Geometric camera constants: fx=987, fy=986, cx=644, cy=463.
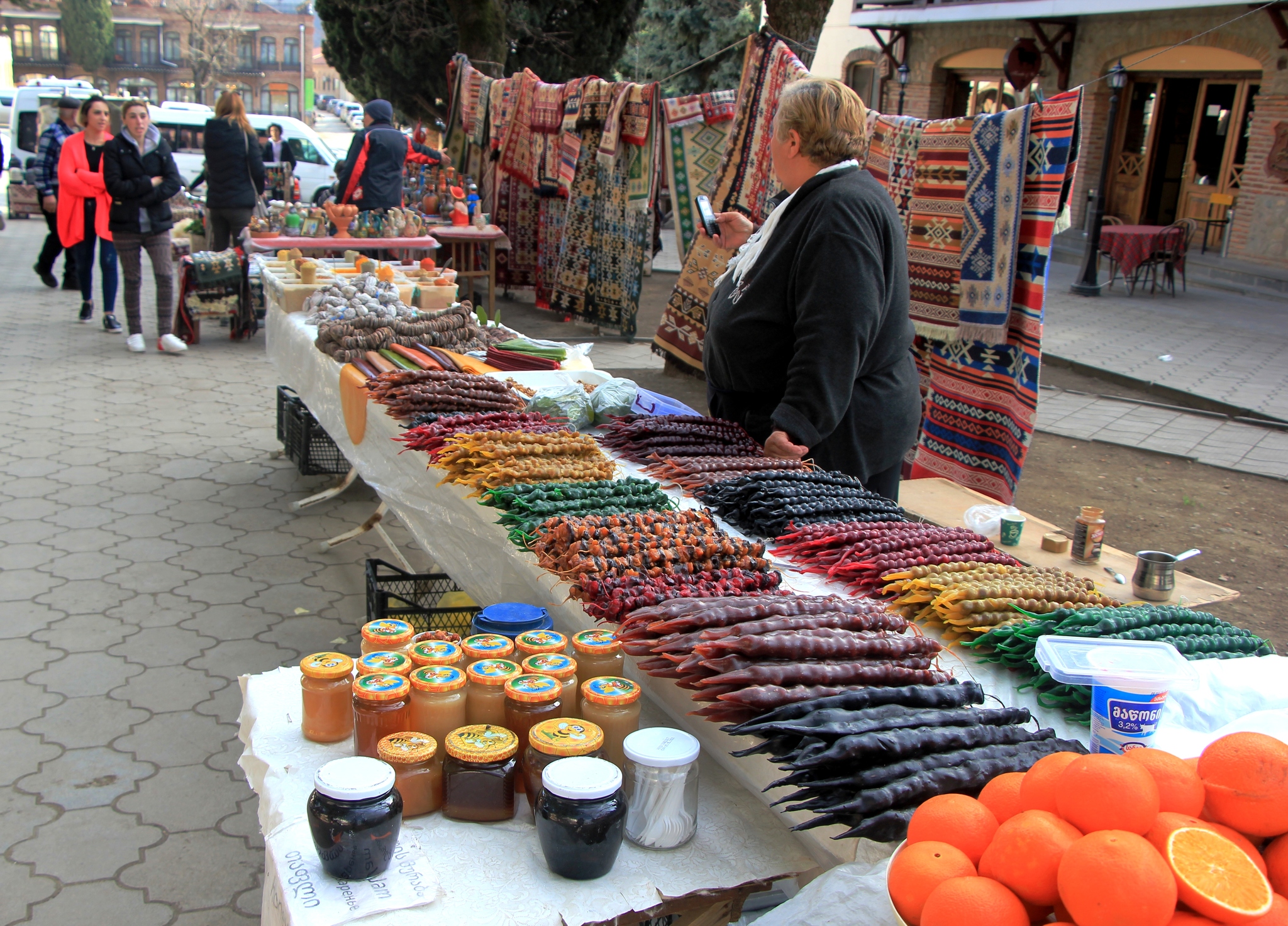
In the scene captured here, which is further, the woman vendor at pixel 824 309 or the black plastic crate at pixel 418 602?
the black plastic crate at pixel 418 602

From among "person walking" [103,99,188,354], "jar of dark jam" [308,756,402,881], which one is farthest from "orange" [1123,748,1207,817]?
"person walking" [103,99,188,354]

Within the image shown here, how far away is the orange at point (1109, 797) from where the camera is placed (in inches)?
42.3

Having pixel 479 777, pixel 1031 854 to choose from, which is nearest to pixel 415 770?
pixel 479 777

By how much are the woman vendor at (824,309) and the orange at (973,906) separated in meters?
1.79

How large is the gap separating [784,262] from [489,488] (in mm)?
1060

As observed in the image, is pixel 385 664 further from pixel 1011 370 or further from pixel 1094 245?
pixel 1094 245

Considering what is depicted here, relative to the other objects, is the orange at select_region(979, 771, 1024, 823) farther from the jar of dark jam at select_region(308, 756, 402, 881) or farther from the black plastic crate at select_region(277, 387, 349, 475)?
the black plastic crate at select_region(277, 387, 349, 475)

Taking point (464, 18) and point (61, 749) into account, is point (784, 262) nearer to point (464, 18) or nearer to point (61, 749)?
point (61, 749)

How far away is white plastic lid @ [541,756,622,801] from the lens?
1366mm

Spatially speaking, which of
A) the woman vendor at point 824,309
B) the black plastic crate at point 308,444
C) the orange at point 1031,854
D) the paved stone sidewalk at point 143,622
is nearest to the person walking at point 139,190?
the paved stone sidewalk at point 143,622

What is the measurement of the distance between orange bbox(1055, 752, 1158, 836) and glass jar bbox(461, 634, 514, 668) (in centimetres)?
97

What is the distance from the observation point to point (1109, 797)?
108 centimetres

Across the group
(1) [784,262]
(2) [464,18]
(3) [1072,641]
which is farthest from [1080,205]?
(3) [1072,641]

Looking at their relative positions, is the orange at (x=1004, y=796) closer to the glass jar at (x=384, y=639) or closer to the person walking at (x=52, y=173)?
the glass jar at (x=384, y=639)
